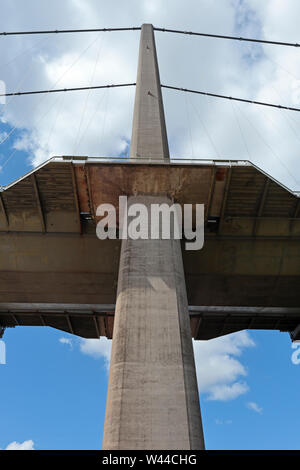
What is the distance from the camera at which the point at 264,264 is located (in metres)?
20.0

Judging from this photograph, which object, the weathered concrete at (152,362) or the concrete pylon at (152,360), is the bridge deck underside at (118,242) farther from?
the weathered concrete at (152,362)

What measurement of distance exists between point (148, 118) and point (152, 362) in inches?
584

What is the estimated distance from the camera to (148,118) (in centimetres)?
2064

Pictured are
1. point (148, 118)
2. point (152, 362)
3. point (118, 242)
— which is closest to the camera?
point (152, 362)

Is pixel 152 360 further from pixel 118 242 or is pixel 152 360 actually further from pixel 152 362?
pixel 118 242

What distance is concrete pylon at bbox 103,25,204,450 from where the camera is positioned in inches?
334

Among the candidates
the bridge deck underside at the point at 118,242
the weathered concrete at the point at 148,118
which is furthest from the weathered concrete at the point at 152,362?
the weathered concrete at the point at 148,118

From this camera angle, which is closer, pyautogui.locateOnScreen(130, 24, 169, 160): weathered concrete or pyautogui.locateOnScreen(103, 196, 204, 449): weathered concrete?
pyautogui.locateOnScreen(103, 196, 204, 449): weathered concrete

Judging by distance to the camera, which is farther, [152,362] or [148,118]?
[148,118]

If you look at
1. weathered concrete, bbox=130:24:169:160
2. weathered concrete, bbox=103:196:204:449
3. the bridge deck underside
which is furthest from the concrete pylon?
weathered concrete, bbox=130:24:169:160

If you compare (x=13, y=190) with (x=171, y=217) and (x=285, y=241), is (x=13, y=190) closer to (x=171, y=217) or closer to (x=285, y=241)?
(x=171, y=217)

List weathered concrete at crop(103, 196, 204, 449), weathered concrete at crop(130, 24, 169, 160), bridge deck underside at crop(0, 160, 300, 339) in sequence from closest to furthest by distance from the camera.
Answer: weathered concrete at crop(103, 196, 204, 449) < bridge deck underside at crop(0, 160, 300, 339) < weathered concrete at crop(130, 24, 169, 160)

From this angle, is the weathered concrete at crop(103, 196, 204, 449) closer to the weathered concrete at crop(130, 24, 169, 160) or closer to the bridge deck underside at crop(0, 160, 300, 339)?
the bridge deck underside at crop(0, 160, 300, 339)

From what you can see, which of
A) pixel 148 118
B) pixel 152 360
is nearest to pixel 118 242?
pixel 148 118
